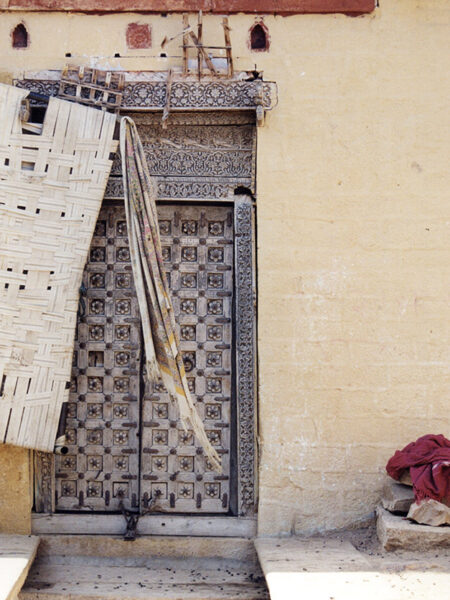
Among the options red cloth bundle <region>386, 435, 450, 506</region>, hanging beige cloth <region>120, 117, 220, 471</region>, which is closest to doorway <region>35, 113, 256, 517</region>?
hanging beige cloth <region>120, 117, 220, 471</region>

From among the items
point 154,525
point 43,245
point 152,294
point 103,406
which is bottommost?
point 154,525

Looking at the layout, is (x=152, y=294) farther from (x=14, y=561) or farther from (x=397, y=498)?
(x=397, y=498)

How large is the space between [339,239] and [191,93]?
1151mm

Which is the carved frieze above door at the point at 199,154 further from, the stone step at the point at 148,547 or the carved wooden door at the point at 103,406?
the stone step at the point at 148,547

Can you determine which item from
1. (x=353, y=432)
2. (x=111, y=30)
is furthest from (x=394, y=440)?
(x=111, y=30)

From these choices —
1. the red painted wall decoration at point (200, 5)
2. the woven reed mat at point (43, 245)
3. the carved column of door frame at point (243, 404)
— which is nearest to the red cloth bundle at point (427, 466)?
the carved column of door frame at point (243, 404)

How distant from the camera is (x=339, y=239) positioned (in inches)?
177

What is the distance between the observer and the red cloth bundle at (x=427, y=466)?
4.01 m

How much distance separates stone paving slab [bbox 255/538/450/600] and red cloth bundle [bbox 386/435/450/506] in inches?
14.3

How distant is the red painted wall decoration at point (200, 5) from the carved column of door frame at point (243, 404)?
119 centimetres

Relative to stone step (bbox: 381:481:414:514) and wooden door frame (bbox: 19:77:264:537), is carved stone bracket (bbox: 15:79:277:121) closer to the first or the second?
wooden door frame (bbox: 19:77:264:537)

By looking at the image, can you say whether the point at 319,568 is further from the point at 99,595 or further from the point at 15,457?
the point at 15,457

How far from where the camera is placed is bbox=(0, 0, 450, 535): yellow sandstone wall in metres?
4.46

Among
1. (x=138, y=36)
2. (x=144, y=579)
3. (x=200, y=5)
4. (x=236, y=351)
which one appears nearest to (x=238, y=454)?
(x=236, y=351)
